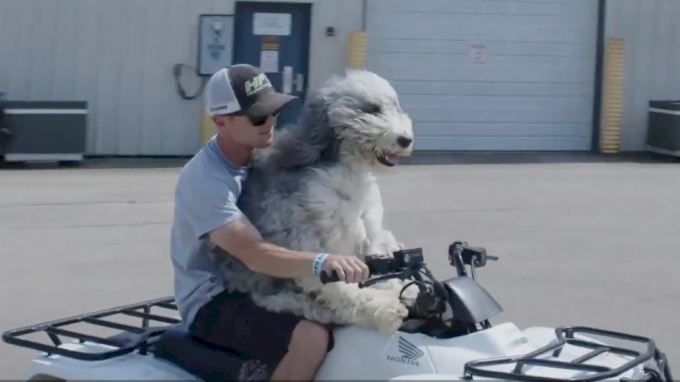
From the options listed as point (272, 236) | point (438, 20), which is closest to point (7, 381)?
point (272, 236)

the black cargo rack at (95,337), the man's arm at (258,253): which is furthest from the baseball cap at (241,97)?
the black cargo rack at (95,337)

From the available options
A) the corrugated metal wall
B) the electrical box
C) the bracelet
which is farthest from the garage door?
the bracelet

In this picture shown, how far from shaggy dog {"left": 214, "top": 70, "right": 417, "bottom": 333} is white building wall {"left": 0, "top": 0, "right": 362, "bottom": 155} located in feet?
41.5

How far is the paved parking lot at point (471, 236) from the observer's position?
7.91 metres

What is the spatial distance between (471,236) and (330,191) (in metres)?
6.69

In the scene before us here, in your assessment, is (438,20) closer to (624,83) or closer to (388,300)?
(624,83)

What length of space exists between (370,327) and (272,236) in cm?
47

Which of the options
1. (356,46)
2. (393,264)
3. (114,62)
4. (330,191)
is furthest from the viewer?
(356,46)

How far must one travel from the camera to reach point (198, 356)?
4242 mm

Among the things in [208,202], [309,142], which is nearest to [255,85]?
[309,142]

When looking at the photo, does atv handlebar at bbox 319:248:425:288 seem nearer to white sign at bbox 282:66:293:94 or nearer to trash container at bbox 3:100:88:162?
trash container at bbox 3:100:88:162

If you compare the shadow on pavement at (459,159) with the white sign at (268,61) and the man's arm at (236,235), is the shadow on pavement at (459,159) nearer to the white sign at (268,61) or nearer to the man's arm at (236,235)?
the white sign at (268,61)

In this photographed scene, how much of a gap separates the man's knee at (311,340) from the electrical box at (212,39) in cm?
1286

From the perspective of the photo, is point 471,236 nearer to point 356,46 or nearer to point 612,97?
point 356,46
